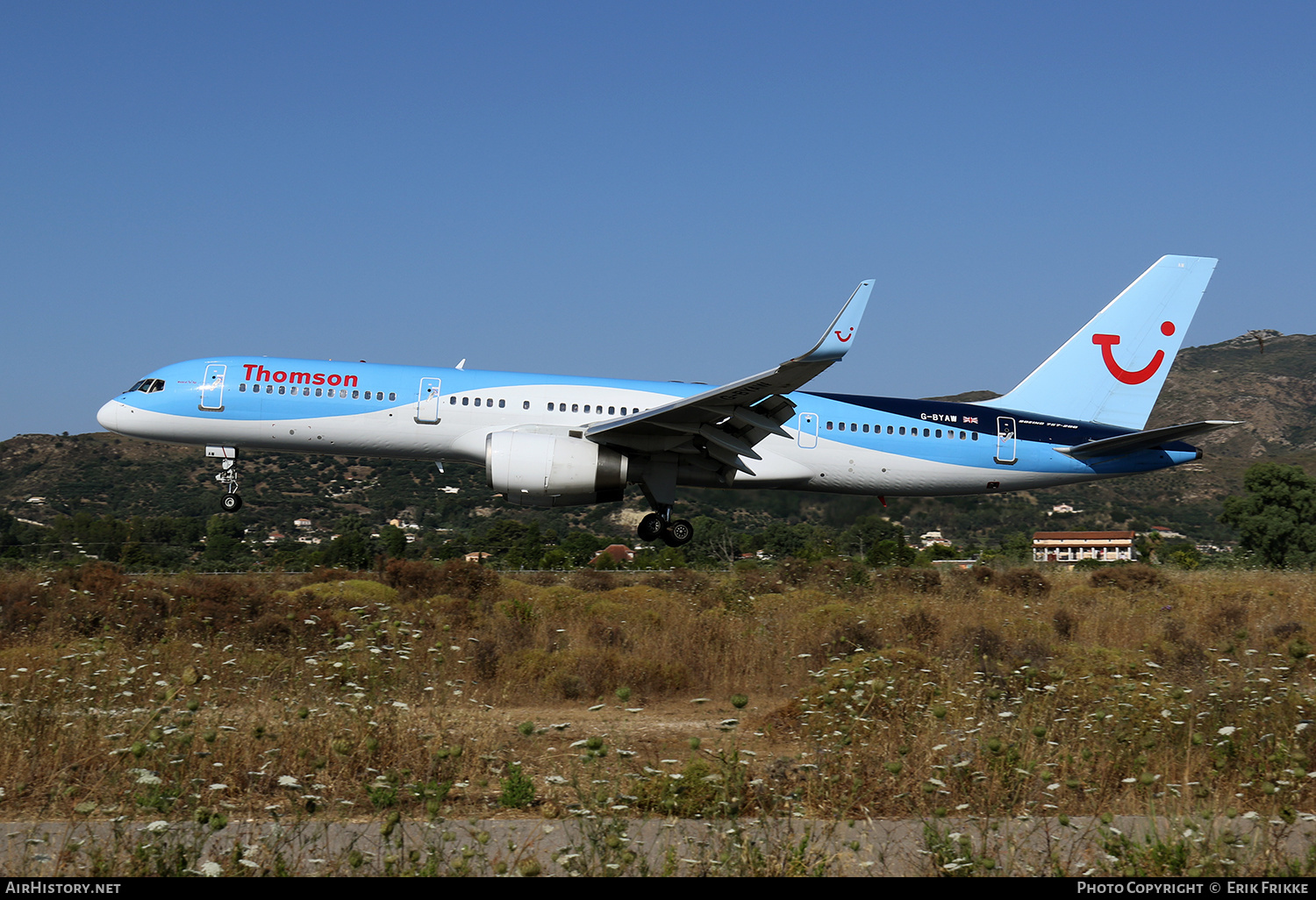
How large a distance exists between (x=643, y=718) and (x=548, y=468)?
10297 millimetres

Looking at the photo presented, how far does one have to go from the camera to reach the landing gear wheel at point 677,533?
22859 millimetres

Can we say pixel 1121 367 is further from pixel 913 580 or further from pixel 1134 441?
pixel 913 580

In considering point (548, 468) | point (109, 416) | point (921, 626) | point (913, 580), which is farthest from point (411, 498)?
point (921, 626)

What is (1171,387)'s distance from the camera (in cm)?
15188

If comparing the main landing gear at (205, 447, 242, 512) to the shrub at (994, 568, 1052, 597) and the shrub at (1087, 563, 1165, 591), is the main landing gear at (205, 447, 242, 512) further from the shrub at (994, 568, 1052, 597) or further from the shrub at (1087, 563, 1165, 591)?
the shrub at (1087, 563, 1165, 591)

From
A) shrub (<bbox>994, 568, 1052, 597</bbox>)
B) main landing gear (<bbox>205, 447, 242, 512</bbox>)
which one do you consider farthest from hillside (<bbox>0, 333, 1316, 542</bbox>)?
main landing gear (<bbox>205, 447, 242, 512</bbox>)

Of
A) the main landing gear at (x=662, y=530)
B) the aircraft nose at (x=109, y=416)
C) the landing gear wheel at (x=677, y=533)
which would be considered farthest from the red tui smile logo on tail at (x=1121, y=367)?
the aircraft nose at (x=109, y=416)

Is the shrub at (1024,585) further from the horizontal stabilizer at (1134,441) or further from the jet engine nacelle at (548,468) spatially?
the jet engine nacelle at (548,468)

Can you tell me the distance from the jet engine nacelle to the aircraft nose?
9098mm

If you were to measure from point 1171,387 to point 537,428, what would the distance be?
153m

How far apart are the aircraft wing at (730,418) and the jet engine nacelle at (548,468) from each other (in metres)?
0.50

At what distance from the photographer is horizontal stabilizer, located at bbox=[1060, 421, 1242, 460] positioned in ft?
71.3
